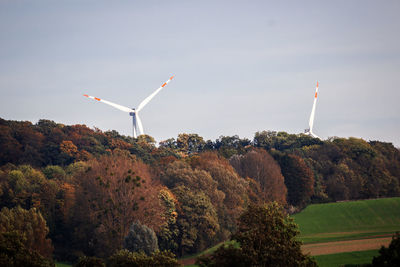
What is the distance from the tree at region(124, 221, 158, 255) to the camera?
6247 centimetres

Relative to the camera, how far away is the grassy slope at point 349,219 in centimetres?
9230

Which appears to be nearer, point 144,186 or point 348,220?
point 144,186

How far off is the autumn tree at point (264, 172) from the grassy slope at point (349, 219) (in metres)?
6.03

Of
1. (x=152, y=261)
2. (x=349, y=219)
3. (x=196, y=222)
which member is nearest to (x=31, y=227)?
(x=196, y=222)

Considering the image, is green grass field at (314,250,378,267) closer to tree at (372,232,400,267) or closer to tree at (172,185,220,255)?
tree at (172,185,220,255)

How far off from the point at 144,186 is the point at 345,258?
28.2 meters

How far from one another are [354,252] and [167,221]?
25381 millimetres

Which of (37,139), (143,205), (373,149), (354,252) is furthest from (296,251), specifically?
(373,149)

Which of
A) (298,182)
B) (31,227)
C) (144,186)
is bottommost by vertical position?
(31,227)

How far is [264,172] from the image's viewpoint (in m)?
115

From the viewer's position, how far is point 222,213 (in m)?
89.7

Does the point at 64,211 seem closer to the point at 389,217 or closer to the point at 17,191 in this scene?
the point at 17,191

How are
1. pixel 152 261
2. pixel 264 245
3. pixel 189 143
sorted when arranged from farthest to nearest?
pixel 189 143
pixel 152 261
pixel 264 245

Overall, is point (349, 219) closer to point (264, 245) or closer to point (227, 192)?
point (227, 192)
